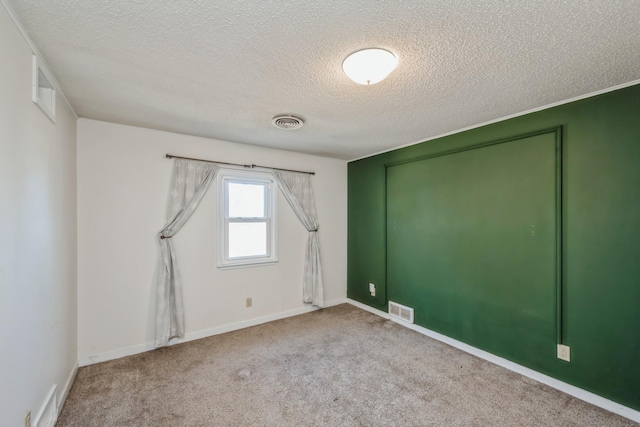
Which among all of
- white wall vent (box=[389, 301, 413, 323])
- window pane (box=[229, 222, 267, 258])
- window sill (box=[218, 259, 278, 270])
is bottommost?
white wall vent (box=[389, 301, 413, 323])

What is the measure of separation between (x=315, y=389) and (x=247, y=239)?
1988mm

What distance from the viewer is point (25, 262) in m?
1.48

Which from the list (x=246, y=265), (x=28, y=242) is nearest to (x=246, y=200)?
(x=246, y=265)

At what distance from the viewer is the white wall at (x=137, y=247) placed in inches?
106

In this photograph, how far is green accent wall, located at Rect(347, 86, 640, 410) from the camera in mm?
2025

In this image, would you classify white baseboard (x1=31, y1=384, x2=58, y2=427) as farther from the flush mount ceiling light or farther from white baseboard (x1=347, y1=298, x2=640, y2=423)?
white baseboard (x1=347, y1=298, x2=640, y2=423)

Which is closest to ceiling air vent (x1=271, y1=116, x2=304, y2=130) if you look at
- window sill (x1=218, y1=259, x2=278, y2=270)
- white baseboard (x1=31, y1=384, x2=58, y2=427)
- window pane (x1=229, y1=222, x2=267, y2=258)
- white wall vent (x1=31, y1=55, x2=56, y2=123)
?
window pane (x1=229, y1=222, x2=267, y2=258)

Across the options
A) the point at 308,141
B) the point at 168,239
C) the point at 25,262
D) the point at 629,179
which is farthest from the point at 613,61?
the point at 168,239

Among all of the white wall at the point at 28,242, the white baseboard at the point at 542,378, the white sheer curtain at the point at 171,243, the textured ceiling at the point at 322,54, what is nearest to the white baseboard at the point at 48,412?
the white wall at the point at 28,242

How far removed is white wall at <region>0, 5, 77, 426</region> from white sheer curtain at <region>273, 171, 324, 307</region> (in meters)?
2.47

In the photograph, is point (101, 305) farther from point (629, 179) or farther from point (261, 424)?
point (629, 179)

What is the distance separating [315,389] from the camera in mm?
2277

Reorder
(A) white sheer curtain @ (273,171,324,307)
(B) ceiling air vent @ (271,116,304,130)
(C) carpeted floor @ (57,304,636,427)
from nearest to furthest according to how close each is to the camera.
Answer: (C) carpeted floor @ (57,304,636,427) → (B) ceiling air vent @ (271,116,304,130) → (A) white sheer curtain @ (273,171,324,307)

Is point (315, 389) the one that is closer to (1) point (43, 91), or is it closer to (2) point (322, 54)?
(2) point (322, 54)
